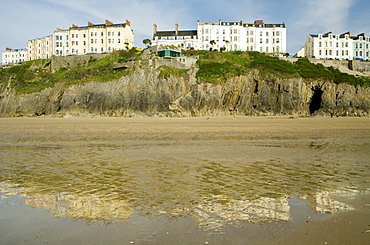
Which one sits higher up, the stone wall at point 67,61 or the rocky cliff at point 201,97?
the stone wall at point 67,61

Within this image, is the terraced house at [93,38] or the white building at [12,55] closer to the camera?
the terraced house at [93,38]

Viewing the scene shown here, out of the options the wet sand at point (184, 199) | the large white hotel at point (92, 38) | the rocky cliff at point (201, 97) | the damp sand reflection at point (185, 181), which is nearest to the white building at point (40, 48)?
the large white hotel at point (92, 38)

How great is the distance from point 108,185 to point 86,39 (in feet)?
225

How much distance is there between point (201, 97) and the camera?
41750 mm

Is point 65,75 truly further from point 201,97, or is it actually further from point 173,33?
point 173,33

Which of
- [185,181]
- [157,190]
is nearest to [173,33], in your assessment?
[185,181]

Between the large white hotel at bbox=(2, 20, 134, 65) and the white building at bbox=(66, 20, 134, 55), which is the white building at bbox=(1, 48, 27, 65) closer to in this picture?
the large white hotel at bbox=(2, 20, 134, 65)

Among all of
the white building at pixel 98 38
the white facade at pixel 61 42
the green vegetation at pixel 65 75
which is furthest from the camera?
the white facade at pixel 61 42

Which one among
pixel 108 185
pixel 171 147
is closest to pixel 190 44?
pixel 171 147

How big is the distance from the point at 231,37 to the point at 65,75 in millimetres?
39111

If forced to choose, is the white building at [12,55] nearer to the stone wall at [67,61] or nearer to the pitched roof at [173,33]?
the stone wall at [67,61]

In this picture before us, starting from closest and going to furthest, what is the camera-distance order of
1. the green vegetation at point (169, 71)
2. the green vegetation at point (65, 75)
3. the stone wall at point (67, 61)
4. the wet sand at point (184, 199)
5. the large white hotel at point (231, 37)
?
the wet sand at point (184, 199) → the green vegetation at point (169, 71) → the green vegetation at point (65, 75) → the stone wall at point (67, 61) → the large white hotel at point (231, 37)

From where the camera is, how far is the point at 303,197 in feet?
20.2

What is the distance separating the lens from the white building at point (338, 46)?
221ft
